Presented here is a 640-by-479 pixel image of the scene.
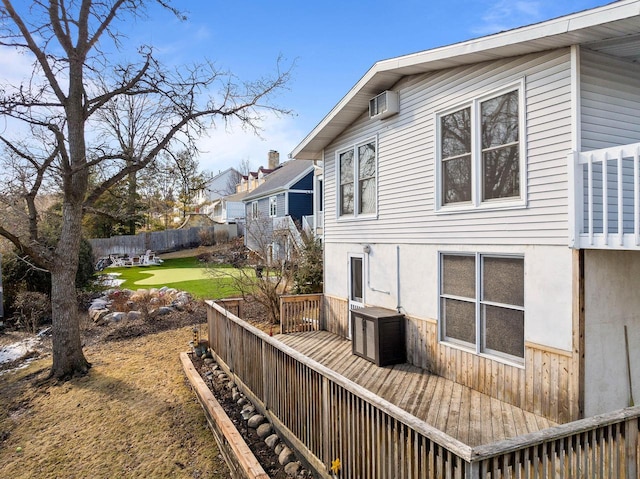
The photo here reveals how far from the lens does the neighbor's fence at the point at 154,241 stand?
2722 cm

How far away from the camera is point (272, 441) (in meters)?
4.51

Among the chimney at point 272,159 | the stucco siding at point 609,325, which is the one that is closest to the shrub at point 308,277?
the stucco siding at point 609,325

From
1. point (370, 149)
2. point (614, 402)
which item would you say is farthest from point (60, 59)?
point (614, 402)

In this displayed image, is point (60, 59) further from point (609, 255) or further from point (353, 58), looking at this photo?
point (609, 255)

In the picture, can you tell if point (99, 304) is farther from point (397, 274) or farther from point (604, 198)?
point (604, 198)

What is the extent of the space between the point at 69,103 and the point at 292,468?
762 centimetres

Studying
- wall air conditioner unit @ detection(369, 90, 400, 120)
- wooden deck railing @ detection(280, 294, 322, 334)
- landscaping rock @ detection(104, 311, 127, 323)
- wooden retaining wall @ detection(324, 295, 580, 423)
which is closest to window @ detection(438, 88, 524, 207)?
wall air conditioner unit @ detection(369, 90, 400, 120)

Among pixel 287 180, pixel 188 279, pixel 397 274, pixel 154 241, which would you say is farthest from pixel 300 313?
pixel 154 241

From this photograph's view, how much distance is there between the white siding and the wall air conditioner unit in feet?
10.0

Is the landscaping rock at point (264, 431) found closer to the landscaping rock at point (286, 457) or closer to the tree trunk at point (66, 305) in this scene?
the landscaping rock at point (286, 457)

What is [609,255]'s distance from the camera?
4.38 metres

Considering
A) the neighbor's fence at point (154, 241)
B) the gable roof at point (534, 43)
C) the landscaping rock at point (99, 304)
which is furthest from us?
the neighbor's fence at point (154, 241)

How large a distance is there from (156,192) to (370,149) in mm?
22388

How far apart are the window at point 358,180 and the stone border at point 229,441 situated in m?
4.54
